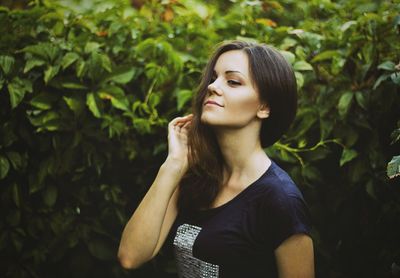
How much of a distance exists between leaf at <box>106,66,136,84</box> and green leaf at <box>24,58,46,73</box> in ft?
1.06

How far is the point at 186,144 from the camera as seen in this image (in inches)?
79.3

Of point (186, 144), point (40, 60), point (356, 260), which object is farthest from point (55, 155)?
point (356, 260)

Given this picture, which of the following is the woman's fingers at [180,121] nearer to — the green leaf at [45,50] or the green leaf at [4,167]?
the green leaf at [45,50]

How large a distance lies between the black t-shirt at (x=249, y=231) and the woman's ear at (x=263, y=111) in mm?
225

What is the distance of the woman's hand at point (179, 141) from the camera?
1.92 meters

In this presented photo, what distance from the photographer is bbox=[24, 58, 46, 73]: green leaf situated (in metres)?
2.01

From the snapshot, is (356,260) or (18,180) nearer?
(356,260)

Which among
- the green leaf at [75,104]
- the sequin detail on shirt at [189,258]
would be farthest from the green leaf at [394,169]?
the green leaf at [75,104]

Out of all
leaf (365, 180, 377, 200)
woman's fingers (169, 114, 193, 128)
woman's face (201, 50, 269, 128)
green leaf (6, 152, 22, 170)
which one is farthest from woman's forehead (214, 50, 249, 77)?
green leaf (6, 152, 22, 170)

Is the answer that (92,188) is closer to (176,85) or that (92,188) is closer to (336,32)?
(176,85)

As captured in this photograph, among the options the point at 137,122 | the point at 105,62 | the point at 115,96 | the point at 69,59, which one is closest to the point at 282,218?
the point at 137,122

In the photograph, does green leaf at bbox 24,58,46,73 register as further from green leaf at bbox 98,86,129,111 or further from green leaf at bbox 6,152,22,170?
green leaf at bbox 6,152,22,170

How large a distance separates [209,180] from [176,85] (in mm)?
579

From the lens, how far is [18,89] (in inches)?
80.0
